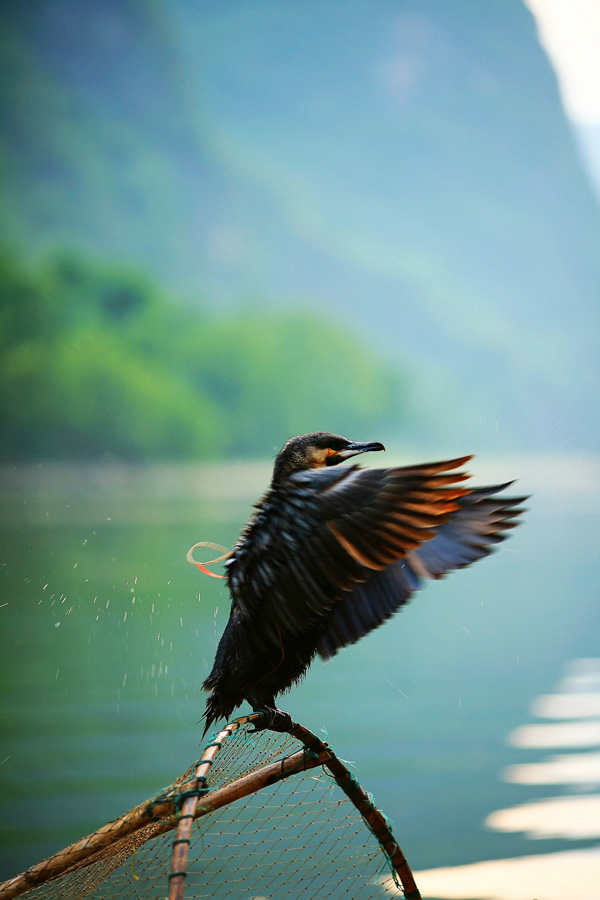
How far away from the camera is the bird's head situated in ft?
4.55

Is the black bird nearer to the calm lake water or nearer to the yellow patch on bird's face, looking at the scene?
the yellow patch on bird's face

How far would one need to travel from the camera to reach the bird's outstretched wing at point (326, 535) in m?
1.09

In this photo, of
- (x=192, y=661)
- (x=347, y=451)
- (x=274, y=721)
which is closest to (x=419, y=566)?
(x=347, y=451)

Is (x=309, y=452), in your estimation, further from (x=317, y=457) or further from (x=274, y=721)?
(x=274, y=721)

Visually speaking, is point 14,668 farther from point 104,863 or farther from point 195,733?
point 104,863

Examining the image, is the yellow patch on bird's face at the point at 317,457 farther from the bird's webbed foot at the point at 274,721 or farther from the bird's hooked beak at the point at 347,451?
the bird's webbed foot at the point at 274,721

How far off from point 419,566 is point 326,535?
31 cm

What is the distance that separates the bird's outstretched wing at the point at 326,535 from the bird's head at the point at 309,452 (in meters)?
0.18

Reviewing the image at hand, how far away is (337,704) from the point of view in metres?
3.83

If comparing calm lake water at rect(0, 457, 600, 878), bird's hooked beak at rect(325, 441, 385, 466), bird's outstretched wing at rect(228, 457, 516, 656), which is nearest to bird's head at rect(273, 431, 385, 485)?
bird's hooked beak at rect(325, 441, 385, 466)

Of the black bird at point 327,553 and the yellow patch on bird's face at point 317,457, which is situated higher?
the yellow patch on bird's face at point 317,457

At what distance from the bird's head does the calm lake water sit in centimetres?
190

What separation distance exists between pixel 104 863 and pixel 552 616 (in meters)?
4.06

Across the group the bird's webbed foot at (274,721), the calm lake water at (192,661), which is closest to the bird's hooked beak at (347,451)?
the bird's webbed foot at (274,721)
